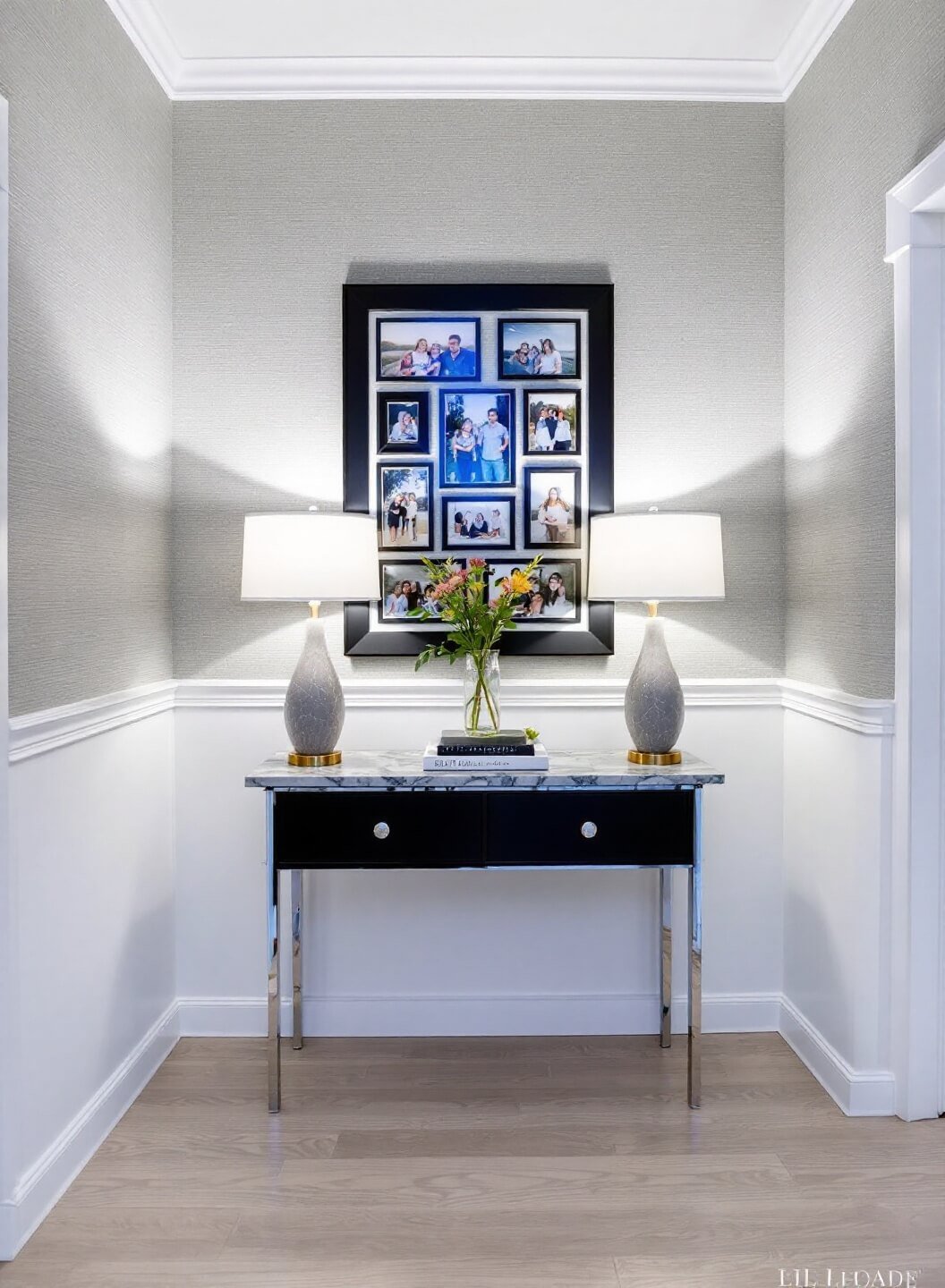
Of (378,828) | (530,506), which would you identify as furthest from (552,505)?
(378,828)

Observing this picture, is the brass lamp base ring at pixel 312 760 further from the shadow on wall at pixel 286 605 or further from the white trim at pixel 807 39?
the white trim at pixel 807 39

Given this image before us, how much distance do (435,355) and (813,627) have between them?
129cm

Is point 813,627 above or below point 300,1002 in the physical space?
above

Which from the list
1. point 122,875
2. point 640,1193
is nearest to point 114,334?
point 122,875

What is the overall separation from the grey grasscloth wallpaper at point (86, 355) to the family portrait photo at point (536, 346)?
0.95 metres

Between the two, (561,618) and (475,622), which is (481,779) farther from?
(561,618)

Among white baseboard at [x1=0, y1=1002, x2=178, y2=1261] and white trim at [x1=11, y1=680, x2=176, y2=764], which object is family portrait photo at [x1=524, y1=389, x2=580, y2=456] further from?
white baseboard at [x1=0, y1=1002, x2=178, y2=1261]

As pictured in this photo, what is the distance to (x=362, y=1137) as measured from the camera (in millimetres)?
2217

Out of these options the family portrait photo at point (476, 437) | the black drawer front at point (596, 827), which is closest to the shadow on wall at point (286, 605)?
the family portrait photo at point (476, 437)

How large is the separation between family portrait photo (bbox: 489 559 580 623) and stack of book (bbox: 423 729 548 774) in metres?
0.53

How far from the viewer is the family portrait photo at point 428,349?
2.77 meters

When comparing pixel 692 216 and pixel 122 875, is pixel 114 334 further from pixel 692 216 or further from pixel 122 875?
pixel 692 216

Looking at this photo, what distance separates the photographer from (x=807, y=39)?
2.54 m

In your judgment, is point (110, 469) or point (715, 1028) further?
point (715, 1028)
